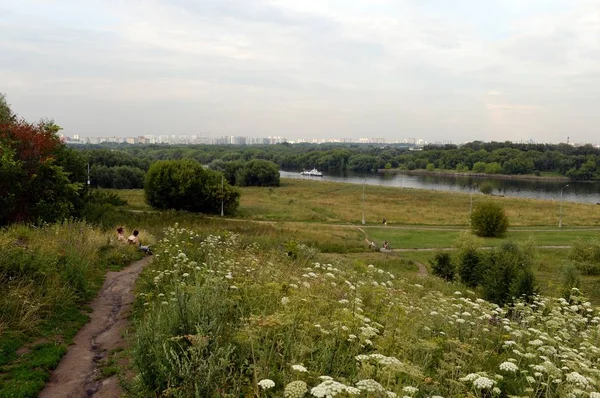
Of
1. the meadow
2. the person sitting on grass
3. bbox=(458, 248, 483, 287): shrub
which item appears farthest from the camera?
bbox=(458, 248, 483, 287): shrub

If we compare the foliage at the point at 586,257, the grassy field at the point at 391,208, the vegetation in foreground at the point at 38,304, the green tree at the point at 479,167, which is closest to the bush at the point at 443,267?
the foliage at the point at 586,257

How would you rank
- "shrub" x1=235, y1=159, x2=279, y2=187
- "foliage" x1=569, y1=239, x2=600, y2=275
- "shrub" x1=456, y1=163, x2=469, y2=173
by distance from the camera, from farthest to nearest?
"shrub" x1=456, y1=163, x2=469, y2=173
"shrub" x1=235, y1=159, x2=279, y2=187
"foliage" x1=569, y1=239, x2=600, y2=275

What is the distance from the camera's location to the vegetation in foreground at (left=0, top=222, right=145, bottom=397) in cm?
718

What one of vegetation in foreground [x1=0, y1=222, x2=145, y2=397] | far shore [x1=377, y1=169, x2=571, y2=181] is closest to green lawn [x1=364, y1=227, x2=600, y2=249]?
vegetation in foreground [x1=0, y1=222, x2=145, y2=397]

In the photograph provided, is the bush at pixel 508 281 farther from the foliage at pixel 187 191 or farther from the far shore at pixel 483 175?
the far shore at pixel 483 175

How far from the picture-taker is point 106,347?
338 inches

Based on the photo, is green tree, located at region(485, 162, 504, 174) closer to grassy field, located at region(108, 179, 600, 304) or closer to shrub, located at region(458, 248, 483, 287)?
grassy field, located at region(108, 179, 600, 304)

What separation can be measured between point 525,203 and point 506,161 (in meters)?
106

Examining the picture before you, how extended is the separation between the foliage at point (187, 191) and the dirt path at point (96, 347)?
4486 cm

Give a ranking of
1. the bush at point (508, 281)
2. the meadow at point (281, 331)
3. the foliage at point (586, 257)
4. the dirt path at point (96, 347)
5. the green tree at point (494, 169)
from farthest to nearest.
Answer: the green tree at point (494, 169), the foliage at point (586, 257), the bush at point (508, 281), the dirt path at point (96, 347), the meadow at point (281, 331)

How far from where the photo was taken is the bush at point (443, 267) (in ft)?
90.7

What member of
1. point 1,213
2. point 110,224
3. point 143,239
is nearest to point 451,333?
point 143,239

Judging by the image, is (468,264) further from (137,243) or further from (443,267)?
(137,243)

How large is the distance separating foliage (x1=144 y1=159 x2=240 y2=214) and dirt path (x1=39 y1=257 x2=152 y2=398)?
4486cm
